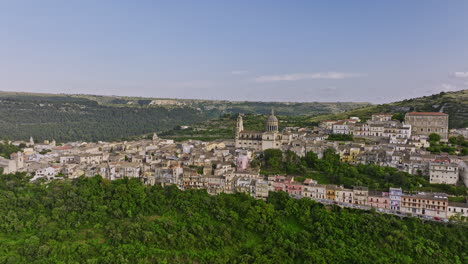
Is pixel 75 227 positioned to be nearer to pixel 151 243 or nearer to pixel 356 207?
pixel 151 243

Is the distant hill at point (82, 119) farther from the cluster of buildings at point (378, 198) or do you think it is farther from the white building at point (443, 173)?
the white building at point (443, 173)

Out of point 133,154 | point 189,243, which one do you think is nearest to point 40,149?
point 133,154

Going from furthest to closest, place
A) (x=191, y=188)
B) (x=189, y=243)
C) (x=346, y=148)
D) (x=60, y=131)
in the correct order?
(x=60, y=131) < (x=346, y=148) < (x=191, y=188) < (x=189, y=243)

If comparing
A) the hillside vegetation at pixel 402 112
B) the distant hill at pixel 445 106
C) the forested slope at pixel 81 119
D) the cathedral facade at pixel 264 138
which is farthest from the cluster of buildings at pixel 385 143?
the forested slope at pixel 81 119

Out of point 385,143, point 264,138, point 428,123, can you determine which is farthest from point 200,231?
point 428,123

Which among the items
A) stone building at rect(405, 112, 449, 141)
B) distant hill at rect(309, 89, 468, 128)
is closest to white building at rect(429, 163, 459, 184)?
stone building at rect(405, 112, 449, 141)

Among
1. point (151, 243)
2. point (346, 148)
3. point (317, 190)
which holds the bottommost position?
point (151, 243)
